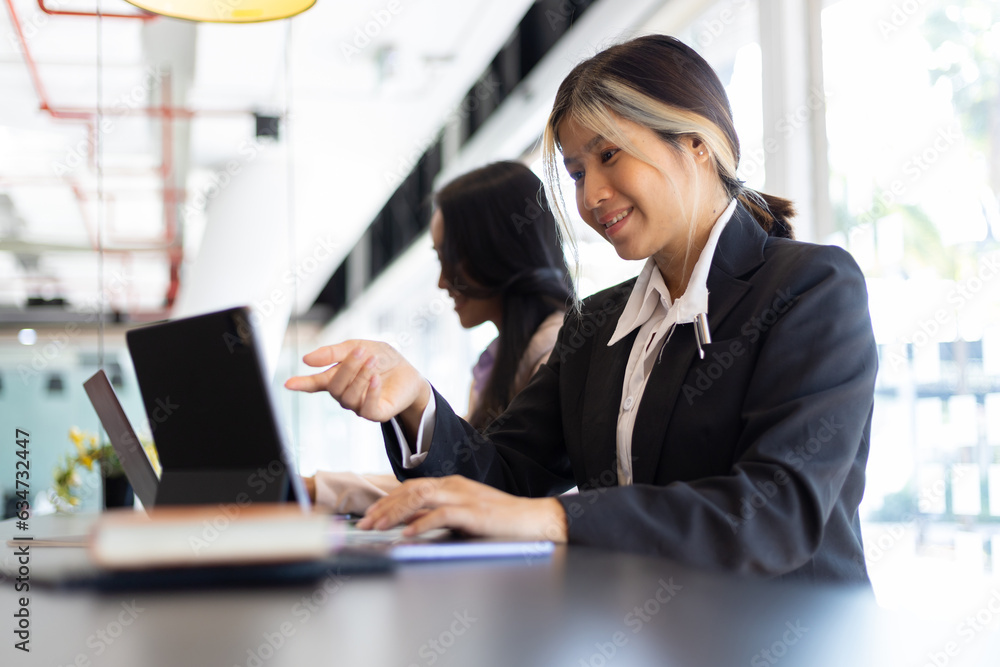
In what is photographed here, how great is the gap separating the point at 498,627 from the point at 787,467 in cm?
57

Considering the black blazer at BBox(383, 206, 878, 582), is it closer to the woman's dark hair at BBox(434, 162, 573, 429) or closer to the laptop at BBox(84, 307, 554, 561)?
A: the laptop at BBox(84, 307, 554, 561)

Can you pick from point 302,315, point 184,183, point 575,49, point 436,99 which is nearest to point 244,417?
point 575,49

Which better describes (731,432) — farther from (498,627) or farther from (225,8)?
(225,8)

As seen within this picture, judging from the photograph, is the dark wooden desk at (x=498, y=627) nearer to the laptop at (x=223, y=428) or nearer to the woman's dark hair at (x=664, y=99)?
the laptop at (x=223, y=428)

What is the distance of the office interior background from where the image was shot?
2230 millimetres

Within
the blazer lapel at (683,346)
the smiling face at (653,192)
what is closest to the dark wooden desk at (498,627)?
the blazer lapel at (683,346)

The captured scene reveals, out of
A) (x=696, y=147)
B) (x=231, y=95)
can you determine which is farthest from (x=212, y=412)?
(x=231, y=95)

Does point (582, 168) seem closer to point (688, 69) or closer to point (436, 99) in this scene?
point (688, 69)

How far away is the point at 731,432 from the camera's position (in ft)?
3.73

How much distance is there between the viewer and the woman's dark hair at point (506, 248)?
85.0 inches

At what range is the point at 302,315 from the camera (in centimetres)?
1327

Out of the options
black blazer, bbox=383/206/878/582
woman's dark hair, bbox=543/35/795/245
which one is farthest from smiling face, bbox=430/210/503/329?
woman's dark hair, bbox=543/35/795/245

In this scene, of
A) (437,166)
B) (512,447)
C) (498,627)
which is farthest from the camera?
(437,166)

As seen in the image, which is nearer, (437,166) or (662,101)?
(662,101)
